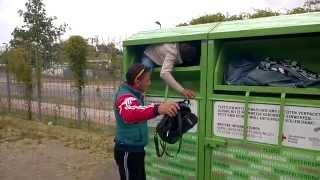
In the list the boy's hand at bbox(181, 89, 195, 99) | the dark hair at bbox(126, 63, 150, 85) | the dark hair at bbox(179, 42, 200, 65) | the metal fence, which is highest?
the dark hair at bbox(179, 42, 200, 65)

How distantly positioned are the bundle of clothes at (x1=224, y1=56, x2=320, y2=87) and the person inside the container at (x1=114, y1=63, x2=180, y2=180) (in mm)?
659

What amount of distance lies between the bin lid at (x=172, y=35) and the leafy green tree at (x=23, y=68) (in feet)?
27.4

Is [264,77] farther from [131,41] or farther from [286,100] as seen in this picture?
[131,41]

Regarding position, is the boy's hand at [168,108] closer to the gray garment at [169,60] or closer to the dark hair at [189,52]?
the gray garment at [169,60]

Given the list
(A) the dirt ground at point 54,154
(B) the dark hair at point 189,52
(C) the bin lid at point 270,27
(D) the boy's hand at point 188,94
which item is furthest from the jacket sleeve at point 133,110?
(A) the dirt ground at point 54,154

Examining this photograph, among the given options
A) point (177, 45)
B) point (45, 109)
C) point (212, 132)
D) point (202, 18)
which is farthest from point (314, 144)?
point (45, 109)

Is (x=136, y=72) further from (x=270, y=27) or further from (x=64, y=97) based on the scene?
(x=64, y=97)

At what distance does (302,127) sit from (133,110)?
50.7 inches

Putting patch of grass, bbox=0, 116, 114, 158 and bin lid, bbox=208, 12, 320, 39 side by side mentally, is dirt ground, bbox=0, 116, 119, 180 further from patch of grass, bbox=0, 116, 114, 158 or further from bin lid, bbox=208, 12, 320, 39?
bin lid, bbox=208, 12, 320, 39

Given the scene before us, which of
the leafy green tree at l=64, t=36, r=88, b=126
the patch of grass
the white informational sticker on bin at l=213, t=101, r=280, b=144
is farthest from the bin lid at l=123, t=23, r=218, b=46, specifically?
the leafy green tree at l=64, t=36, r=88, b=126

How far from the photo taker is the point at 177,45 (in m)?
4.04

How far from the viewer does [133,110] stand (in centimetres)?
341

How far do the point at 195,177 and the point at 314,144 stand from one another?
1234 mm

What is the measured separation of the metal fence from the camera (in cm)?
1074
